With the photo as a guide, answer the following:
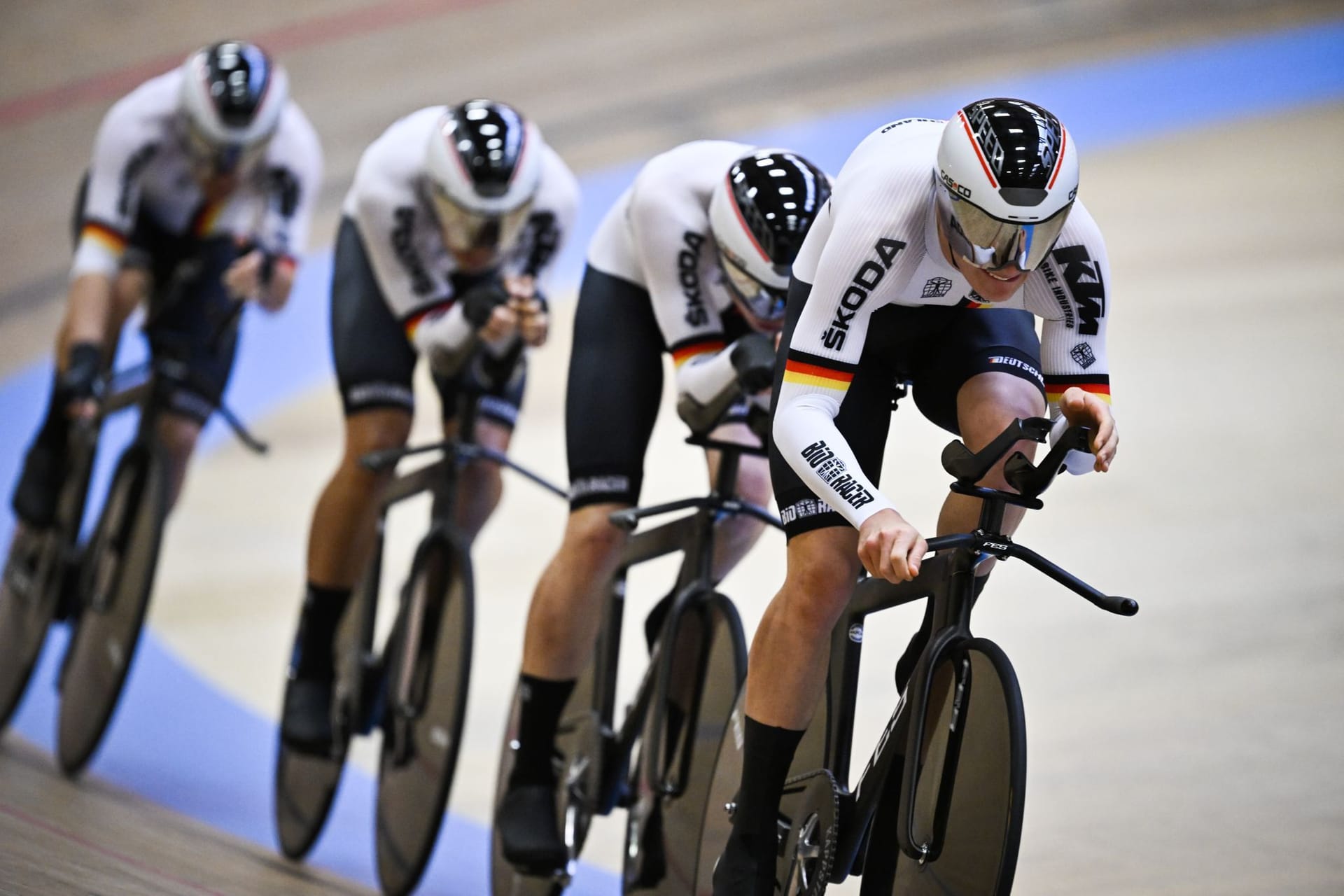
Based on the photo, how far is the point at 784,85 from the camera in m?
9.69

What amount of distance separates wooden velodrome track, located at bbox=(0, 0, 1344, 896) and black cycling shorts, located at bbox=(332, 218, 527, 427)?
112 cm

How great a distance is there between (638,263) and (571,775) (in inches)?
41.5

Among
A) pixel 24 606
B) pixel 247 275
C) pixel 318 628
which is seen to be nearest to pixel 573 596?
pixel 318 628

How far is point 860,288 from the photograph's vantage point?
2.45m

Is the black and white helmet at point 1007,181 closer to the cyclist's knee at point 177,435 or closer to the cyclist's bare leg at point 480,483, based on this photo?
the cyclist's bare leg at point 480,483

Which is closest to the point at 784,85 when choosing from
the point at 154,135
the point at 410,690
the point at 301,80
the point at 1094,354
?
the point at 301,80

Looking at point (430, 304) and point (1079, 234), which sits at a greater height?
point (430, 304)

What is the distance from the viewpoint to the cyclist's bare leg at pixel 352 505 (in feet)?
13.0

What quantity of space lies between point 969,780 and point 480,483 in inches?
67.9

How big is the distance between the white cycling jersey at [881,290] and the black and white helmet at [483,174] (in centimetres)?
118

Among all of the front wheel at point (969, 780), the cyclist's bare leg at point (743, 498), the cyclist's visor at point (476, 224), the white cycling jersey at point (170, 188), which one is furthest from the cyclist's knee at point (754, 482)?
the white cycling jersey at point (170, 188)

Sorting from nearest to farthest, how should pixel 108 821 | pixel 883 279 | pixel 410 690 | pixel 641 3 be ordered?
pixel 883 279
pixel 410 690
pixel 108 821
pixel 641 3

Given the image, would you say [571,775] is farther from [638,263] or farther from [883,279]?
[883,279]

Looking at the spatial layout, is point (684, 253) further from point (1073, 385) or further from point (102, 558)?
point (102, 558)
